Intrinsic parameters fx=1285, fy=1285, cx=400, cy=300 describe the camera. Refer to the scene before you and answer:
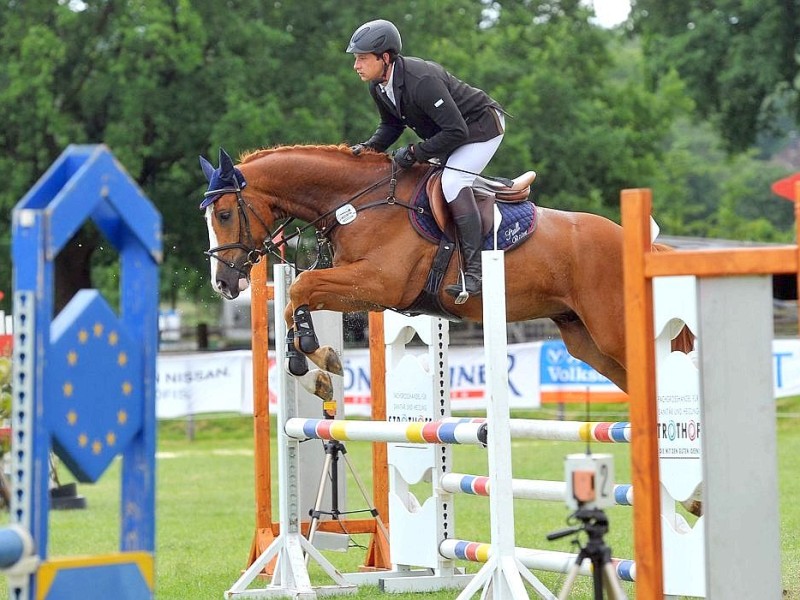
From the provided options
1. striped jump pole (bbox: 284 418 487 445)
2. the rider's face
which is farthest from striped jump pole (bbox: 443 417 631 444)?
the rider's face

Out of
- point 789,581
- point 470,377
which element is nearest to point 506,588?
point 789,581

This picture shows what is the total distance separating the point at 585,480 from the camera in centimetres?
300

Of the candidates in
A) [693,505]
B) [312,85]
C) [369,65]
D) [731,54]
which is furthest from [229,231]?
[731,54]

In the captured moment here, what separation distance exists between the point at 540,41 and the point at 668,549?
1017 inches

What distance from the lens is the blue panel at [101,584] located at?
8.58 ft

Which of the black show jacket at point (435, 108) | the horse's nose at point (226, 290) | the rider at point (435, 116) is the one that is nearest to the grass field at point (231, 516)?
the horse's nose at point (226, 290)

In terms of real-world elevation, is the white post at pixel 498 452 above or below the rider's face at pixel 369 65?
below

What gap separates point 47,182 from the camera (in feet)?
8.98

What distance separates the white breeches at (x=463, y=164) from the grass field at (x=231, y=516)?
1.82 m

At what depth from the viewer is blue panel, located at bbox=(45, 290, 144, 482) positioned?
2604 millimetres

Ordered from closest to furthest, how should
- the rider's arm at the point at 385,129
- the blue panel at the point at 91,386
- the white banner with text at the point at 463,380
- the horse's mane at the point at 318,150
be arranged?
the blue panel at the point at 91,386 → the rider's arm at the point at 385,129 → the horse's mane at the point at 318,150 → the white banner with text at the point at 463,380

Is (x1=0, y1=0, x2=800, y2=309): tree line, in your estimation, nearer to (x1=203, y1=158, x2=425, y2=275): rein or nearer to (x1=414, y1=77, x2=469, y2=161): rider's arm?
(x1=203, y1=158, x2=425, y2=275): rein

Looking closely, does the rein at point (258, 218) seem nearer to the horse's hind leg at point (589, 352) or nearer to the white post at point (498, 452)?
the horse's hind leg at point (589, 352)

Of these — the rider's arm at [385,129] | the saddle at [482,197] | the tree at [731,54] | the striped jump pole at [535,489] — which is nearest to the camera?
the striped jump pole at [535,489]
